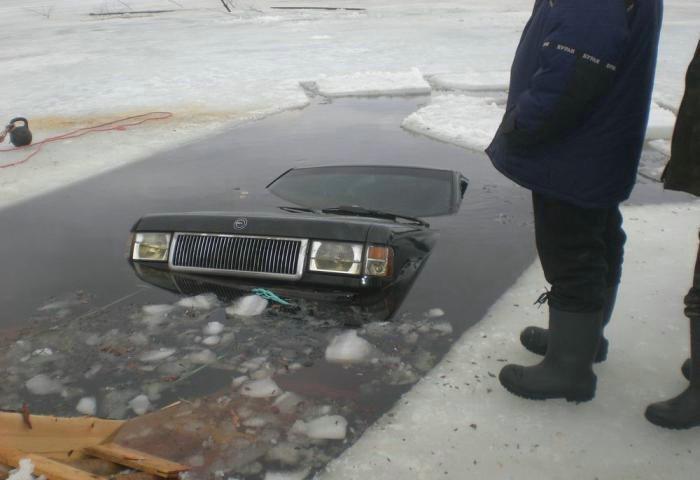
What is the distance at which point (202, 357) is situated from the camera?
255 centimetres

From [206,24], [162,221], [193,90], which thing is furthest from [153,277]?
[206,24]

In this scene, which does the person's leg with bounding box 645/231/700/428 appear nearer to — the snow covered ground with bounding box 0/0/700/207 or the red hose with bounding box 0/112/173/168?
the snow covered ground with bounding box 0/0/700/207

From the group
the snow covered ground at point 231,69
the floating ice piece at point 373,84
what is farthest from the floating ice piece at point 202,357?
the floating ice piece at point 373,84

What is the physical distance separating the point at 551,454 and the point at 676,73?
10789 mm

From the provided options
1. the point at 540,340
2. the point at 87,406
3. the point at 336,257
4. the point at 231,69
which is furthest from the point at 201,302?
the point at 231,69

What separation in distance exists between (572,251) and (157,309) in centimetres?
182

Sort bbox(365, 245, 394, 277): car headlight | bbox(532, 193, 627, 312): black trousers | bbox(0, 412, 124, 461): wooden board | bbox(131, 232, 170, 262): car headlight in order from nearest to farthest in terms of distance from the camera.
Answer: bbox(0, 412, 124, 461): wooden board
bbox(532, 193, 627, 312): black trousers
bbox(365, 245, 394, 277): car headlight
bbox(131, 232, 170, 262): car headlight

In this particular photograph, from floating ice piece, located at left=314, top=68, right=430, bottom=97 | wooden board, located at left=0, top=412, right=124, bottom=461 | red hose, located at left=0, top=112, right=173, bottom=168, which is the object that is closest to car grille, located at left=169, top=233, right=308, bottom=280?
wooden board, located at left=0, top=412, right=124, bottom=461

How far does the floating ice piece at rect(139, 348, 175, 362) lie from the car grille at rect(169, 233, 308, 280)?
459 millimetres

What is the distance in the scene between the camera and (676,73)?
35.9 feet

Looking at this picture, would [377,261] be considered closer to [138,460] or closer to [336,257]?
[336,257]

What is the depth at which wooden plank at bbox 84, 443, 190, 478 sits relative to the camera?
1779 mm

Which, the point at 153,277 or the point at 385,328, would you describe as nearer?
the point at 385,328

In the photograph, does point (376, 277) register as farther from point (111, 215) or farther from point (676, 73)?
point (676, 73)
